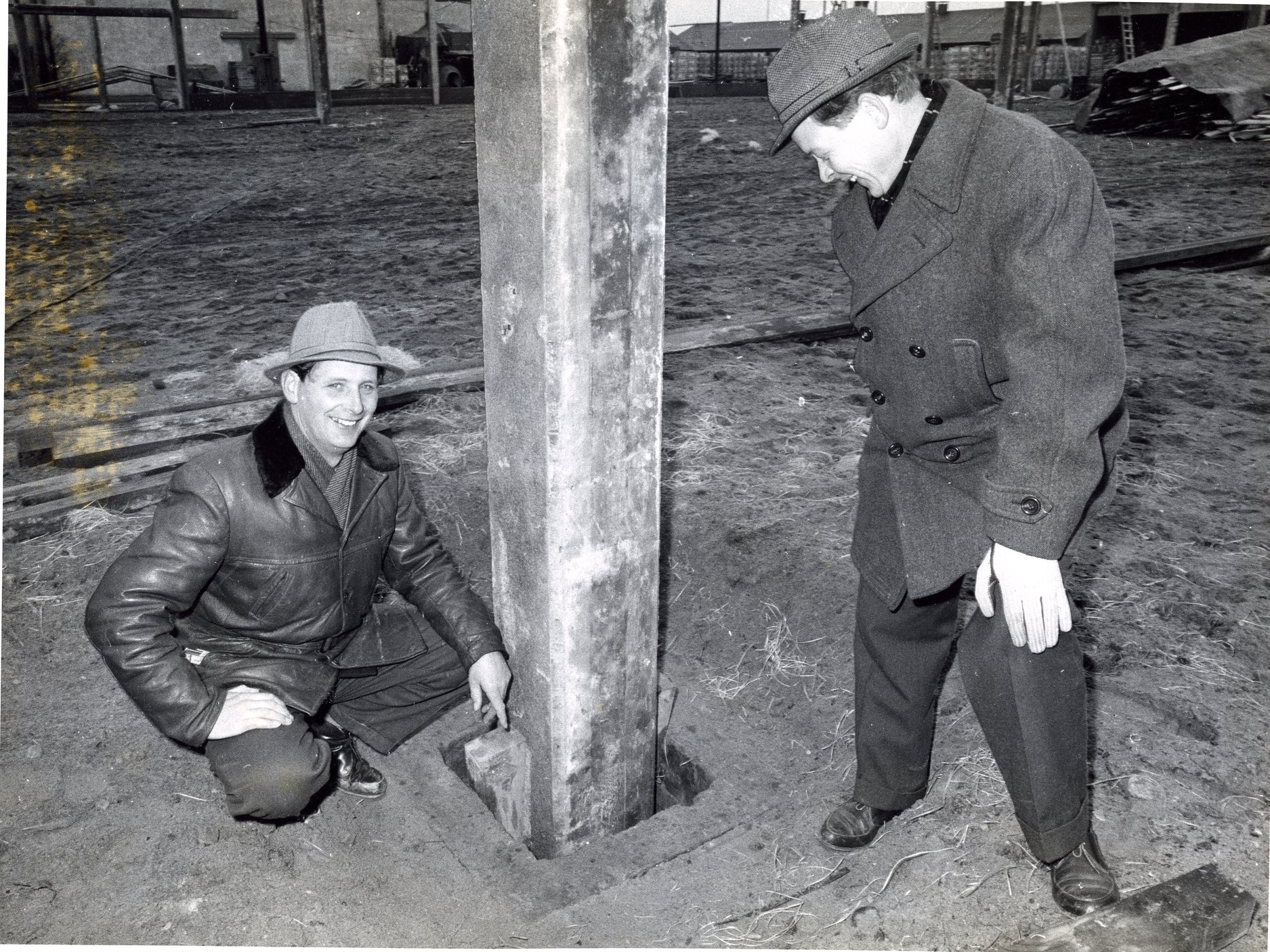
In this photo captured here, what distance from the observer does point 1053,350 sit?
6.85 ft

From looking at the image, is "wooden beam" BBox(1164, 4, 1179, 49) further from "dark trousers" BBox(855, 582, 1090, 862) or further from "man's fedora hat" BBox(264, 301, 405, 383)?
"man's fedora hat" BBox(264, 301, 405, 383)

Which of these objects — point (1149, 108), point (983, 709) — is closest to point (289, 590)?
point (983, 709)

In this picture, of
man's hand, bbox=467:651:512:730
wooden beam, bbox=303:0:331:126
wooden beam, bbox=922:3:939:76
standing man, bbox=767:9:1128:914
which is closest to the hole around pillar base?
man's hand, bbox=467:651:512:730

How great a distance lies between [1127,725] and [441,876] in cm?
212

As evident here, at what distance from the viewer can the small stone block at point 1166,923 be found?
8.28ft

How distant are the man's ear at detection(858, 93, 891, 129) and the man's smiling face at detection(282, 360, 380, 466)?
1.41 m

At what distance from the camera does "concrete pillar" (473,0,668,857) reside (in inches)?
87.2

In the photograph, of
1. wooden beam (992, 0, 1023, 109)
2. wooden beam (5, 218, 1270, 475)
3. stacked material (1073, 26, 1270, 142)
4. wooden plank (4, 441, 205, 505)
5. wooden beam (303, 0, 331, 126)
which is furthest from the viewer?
wooden beam (992, 0, 1023, 109)

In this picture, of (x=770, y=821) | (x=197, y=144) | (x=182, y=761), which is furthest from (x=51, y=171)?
(x=770, y=821)

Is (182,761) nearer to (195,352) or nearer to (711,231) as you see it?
(195,352)

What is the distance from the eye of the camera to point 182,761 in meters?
3.40

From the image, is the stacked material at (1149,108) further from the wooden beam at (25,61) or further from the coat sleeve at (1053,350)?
the wooden beam at (25,61)

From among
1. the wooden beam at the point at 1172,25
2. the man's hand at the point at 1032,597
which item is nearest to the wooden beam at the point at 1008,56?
the wooden beam at the point at 1172,25

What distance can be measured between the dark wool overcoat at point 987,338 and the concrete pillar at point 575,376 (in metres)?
0.51
